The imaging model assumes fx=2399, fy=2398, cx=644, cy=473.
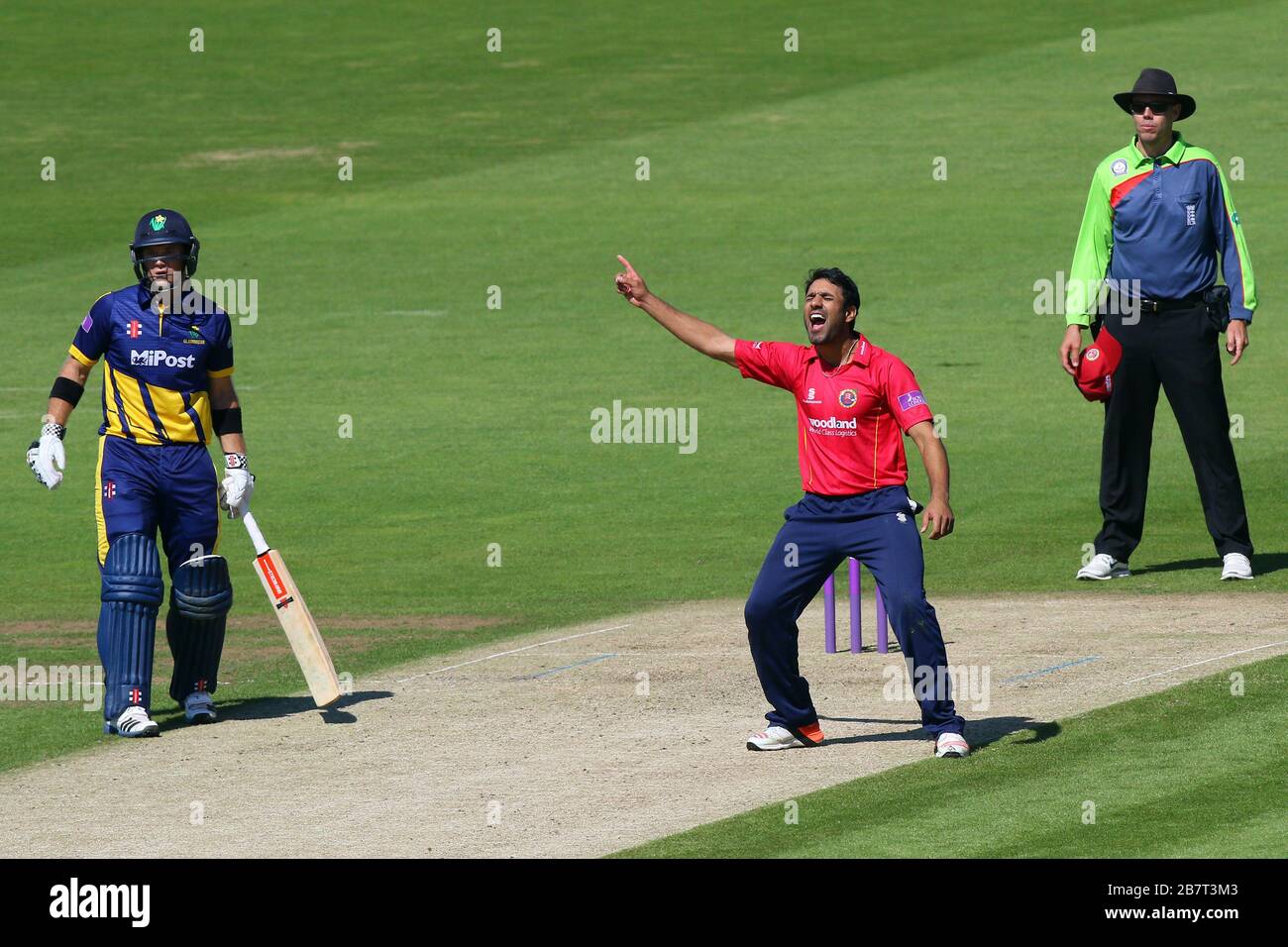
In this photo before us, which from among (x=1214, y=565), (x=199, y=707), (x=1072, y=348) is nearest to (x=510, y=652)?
(x=199, y=707)

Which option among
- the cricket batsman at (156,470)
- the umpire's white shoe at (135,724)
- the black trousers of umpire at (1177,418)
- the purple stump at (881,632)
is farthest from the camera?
the black trousers of umpire at (1177,418)

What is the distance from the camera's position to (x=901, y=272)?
97.0ft

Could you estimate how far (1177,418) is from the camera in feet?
48.4

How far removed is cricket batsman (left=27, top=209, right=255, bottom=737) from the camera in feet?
38.7

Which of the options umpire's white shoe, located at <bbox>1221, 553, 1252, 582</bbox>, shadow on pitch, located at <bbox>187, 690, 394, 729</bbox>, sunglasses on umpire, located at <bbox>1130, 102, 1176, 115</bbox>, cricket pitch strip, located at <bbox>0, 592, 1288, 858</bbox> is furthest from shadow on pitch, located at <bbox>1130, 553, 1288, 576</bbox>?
shadow on pitch, located at <bbox>187, 690, 394, 729</bbox>

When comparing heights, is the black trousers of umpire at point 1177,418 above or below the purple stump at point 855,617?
above

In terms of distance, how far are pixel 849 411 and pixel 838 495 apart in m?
0.39

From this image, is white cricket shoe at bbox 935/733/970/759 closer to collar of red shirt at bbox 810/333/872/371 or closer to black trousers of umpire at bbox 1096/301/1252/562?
collar of red shirt at bbox 810/333/872/371

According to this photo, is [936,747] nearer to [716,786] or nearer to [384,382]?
[716,786]

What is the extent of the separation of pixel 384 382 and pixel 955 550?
A: 9345 millimetres

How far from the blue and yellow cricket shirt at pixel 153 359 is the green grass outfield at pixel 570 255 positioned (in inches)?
61.7

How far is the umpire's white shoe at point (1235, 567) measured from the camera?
48.0 ft

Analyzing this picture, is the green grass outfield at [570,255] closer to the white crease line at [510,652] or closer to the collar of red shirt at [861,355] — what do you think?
the white crease line at [510,652]

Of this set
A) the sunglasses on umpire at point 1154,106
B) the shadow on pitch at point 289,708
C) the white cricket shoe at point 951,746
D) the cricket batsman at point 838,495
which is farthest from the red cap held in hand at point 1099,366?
the shadow on pitch at point 289,708
